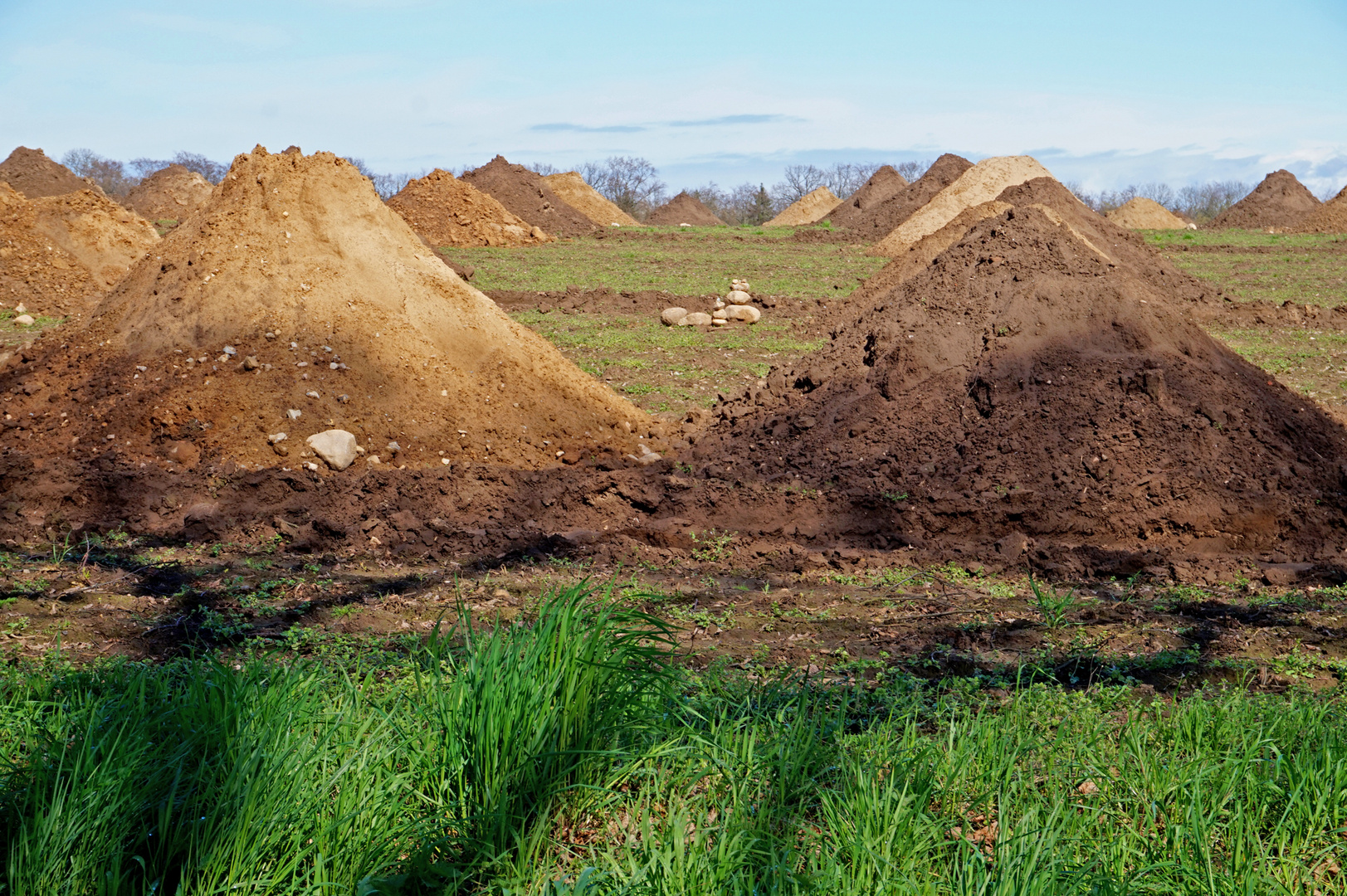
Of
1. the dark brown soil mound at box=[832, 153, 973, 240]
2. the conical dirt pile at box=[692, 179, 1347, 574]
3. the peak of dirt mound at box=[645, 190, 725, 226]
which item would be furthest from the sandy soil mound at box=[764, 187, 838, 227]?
the conical dirt pile at box=[692, 179, 1347, 574]

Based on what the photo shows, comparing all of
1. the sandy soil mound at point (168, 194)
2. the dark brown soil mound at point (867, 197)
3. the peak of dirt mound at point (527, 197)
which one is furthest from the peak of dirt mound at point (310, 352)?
the dark brown soil mound at point (867, 197)

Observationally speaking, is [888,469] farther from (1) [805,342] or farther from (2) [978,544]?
(1) [805,342]

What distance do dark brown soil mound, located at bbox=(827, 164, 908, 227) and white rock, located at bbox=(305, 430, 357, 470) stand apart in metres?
30.6

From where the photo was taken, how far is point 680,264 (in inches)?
902

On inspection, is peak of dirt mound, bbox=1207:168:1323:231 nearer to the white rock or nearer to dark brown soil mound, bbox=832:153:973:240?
dark brown soil mound, bbox=832:153:973:240

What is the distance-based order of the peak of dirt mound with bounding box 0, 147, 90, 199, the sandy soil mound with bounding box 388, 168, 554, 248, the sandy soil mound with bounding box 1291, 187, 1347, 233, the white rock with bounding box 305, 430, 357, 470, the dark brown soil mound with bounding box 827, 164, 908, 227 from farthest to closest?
the dark brown soil mound with bounding box 827, 164, 908, 227 → the sandy soil mound with bounding box 1291, 187, 1347, 233 → the peak of dirt mound with bounding box 0, 147, 90, 199 → the sandy soil mound with bounding box 388, 168, 554, 248 → the white rock with bounding box 305, 430, 357, 470

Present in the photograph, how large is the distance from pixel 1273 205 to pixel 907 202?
2241 centimetres

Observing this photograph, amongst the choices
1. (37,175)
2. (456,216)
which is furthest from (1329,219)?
(37,175)

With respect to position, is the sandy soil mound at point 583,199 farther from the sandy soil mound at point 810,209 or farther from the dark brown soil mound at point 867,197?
the dark brown soil mound at point 867,197

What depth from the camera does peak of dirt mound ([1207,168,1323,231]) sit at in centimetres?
4322

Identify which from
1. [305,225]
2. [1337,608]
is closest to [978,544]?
[1337,608]

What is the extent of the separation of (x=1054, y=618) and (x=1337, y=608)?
4.88 feet

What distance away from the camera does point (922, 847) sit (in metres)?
2.55

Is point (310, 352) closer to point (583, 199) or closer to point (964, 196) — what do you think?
point (964, 196)
